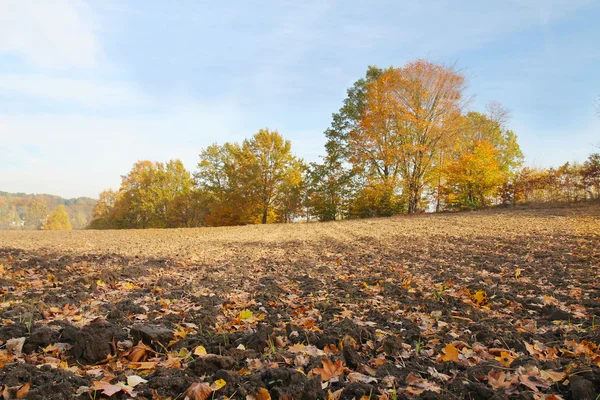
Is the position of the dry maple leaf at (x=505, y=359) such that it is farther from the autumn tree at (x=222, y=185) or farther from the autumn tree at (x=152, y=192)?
the autumn tree at (x=152, y=192)

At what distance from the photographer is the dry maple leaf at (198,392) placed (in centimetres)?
208

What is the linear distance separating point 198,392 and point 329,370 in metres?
0.88

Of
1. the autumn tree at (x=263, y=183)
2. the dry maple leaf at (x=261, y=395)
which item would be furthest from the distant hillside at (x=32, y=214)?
the dry maple leaf at (x=261, y=395)

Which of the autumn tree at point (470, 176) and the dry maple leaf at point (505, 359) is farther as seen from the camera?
the autumn tree at point (470, 176)

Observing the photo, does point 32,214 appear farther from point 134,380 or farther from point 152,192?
point 134,380

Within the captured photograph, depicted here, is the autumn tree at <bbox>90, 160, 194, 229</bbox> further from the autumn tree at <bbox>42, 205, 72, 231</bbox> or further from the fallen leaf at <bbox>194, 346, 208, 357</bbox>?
the fallen leaf at <bbox>194, 346, 208, 357</bbox>

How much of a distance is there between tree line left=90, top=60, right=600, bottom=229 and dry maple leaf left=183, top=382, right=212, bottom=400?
2208cm

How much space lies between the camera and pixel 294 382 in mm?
2215

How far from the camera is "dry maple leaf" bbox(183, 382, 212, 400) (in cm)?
208

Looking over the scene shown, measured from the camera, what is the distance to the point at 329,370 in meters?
2.38

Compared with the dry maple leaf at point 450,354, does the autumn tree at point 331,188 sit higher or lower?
higher

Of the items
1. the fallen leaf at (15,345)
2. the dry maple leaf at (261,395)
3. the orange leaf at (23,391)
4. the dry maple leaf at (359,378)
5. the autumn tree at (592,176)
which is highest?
the autumn tree at (592,176)

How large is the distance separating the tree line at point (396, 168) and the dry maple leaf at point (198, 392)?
22.1 metres

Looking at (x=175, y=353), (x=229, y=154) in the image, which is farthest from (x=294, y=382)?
(x=229, y=154)
